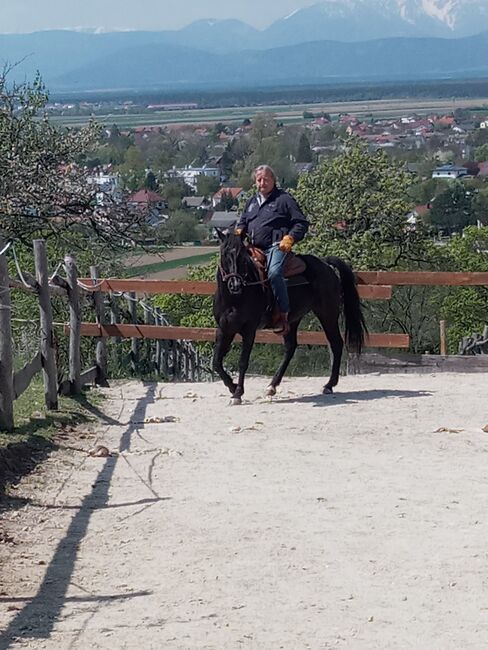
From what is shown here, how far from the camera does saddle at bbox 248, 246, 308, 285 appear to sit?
37.4 feet

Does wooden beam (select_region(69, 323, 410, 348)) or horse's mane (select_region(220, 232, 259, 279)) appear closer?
horse's mane (select_region(220, 232, 259, 279))

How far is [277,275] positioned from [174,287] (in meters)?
2.35

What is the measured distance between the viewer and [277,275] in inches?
448

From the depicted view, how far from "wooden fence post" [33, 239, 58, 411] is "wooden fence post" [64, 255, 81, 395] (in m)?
1.06

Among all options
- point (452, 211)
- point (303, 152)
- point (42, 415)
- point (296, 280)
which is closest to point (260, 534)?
point (42, 415)

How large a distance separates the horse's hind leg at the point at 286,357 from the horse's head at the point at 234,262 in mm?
1307

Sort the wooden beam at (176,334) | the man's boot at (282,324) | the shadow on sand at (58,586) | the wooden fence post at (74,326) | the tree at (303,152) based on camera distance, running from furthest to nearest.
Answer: the tree at (303,152) < the wooden beam at (176,334) < the wooden fence post at (74,326) < the man's boot at (282,324) < the shadow on sand at (58,586)

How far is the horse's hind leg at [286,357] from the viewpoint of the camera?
1209cm

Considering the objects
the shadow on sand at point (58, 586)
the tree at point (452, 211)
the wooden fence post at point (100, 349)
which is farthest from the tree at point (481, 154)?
the shadow on sand at point (58, 586)

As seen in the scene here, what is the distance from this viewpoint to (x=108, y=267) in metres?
22.8

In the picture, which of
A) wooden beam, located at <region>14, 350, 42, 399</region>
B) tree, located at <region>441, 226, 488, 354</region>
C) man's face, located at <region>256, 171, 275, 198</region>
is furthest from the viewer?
tree, located at <region>441, 226, 488, 354</region>

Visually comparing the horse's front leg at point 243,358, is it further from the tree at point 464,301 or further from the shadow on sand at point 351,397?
the tree at point 464,301

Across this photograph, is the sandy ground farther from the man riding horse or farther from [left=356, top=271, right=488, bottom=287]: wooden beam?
[left=356, top=271, right=488, bottom=287]: wooden beam

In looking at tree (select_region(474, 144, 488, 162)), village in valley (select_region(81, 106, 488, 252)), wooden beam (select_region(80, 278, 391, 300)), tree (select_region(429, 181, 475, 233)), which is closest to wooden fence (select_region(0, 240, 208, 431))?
wooden beam (select_region(80, 278, 391, 300))
